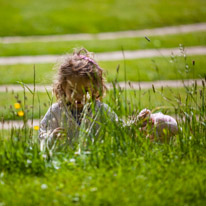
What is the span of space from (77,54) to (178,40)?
8216 mm

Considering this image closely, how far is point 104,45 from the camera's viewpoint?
39.3 feet

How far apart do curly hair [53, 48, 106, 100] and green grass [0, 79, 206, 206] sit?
1.81 feet

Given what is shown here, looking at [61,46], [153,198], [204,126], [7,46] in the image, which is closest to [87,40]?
[61,46]

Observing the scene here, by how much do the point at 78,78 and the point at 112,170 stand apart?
1.14 m

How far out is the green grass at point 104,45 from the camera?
11539 millimetres

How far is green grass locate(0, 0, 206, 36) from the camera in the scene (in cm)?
1440

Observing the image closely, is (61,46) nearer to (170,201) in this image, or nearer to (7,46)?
(7,46)

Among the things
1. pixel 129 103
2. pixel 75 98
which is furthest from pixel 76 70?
pixel 129 103

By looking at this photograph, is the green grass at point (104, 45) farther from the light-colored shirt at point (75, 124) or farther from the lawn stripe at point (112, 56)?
the light-colored shirt at point (75, 124)

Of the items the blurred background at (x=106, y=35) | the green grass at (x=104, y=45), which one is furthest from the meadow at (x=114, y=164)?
the green grass at (x=104, y=45)

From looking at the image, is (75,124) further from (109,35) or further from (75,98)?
(109,35)

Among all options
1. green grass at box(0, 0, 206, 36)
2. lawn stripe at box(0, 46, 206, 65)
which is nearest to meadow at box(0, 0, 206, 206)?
lawn stripe at box(0, 46, 206, 65)

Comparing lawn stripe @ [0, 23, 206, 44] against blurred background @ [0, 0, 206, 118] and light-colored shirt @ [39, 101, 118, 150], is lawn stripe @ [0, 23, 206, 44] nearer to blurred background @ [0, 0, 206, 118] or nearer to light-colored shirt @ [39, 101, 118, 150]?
blurred background @ [0, 0, 206, 118]

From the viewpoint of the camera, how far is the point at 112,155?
3.36 metres
